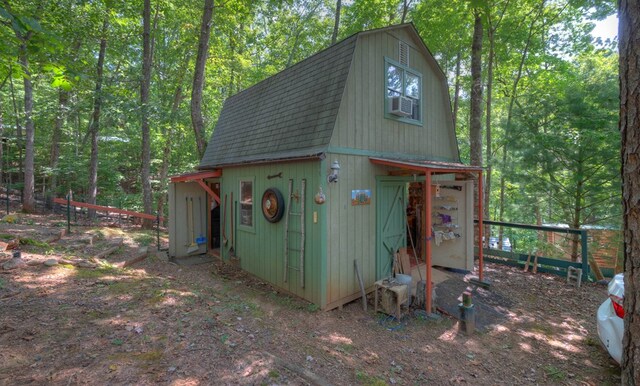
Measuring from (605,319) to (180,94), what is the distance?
1673 centimetres

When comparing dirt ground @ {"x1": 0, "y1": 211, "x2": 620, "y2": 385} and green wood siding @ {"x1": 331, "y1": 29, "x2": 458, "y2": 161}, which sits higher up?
green wood siding @ {"x1": 331, "y1": 29, "x2": 458, "y2": 161}

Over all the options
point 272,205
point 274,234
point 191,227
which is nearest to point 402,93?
point 272,205

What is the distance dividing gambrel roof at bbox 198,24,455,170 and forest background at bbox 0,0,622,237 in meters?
2.14

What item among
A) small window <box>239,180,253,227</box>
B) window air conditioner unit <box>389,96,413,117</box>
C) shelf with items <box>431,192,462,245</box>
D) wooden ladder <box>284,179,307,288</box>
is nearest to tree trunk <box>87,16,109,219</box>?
small window <box>239,180,253,227</box>

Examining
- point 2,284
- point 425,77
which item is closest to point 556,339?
point 425,77

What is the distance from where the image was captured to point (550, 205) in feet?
29.7

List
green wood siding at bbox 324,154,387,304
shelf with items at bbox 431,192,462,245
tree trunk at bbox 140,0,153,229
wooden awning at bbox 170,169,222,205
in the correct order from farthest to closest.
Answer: tree trunk at bbox 140,0,153,229 < wooden awning at bbox 170,169,222,205 < shelf with items at bbox 431,192,462,245 < green wood siding at bbox 324,154,387,304

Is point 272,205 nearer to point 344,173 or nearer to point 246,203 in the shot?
point 246,203

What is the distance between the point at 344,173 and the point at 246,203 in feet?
9.72

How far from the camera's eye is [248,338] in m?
3.76

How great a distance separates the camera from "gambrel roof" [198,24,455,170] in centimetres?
557

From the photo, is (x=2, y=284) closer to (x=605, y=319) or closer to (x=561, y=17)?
(x=605, y=319)

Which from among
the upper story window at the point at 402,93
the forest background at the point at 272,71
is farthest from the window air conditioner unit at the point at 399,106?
the forest background at the point at 272,71

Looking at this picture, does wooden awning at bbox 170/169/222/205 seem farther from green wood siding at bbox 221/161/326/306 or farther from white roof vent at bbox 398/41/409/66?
white roof vent at bbox 398/41/409/66
